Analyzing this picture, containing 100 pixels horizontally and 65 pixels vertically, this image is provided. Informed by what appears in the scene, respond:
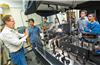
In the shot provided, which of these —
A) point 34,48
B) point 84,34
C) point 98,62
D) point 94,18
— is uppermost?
point 94,18

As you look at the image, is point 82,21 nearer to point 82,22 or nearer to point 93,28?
point 82,22

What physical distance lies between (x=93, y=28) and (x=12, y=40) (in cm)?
129

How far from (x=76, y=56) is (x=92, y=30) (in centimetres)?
48

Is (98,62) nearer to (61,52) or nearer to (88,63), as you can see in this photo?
(88,63)

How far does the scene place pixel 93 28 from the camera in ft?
9.96

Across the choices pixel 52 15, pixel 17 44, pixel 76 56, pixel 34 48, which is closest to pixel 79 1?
pixel 76 56

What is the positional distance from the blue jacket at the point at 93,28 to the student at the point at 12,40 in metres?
1.05

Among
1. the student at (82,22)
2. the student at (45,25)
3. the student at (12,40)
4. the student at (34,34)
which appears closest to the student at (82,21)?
the student at (82,22)

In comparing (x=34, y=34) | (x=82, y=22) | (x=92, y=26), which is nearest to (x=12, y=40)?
(x=82, y=22)

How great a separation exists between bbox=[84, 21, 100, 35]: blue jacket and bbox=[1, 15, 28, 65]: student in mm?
Answer: 1053

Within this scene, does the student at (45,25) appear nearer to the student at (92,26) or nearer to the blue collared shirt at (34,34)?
the blue collared shirt at (34,34)

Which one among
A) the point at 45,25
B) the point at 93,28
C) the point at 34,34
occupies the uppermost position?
the point at 93,28

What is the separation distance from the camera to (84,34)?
9.87ft

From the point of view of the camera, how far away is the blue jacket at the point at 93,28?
2.92 meters
